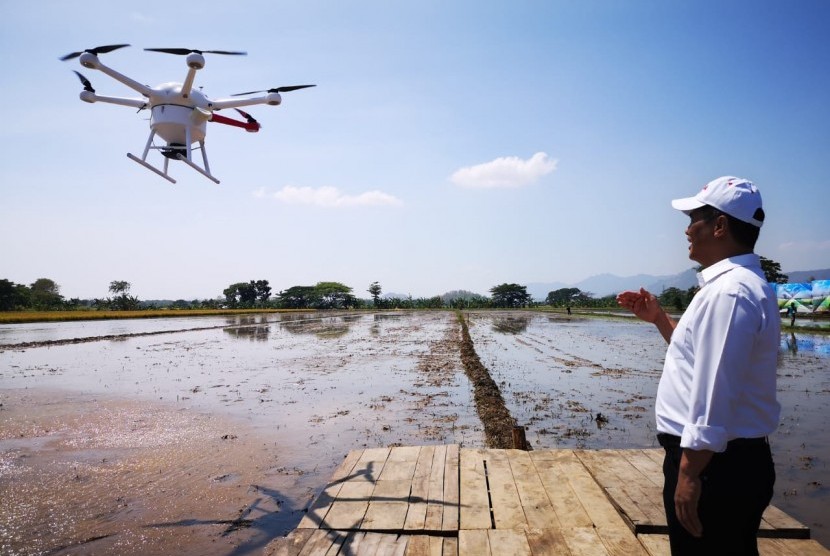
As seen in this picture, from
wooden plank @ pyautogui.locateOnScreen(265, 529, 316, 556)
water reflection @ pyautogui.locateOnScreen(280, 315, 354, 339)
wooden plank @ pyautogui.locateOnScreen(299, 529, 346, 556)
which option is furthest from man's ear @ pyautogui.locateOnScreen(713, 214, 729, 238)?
water reflection @ pyautogui.locateOnScreen(280, 315, 354, 339)

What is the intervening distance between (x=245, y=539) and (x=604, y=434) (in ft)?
19.2

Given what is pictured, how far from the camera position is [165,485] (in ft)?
20.4

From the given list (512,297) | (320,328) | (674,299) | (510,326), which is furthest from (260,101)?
(512,297)

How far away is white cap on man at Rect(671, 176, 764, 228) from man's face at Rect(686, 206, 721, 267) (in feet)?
0.18

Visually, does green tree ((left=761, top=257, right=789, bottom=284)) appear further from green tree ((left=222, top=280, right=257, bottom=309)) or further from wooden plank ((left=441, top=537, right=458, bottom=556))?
green tree ((left=222, top=280, right=257, bottom=309))

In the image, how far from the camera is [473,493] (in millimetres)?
3871

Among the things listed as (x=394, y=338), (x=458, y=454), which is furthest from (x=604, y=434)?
(x=394, y=338)

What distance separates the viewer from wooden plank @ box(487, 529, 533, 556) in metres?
3.03

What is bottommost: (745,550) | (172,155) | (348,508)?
(348,508)

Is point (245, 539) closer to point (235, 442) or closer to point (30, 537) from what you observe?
point (30, 537)

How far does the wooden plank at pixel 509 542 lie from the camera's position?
3027 mm

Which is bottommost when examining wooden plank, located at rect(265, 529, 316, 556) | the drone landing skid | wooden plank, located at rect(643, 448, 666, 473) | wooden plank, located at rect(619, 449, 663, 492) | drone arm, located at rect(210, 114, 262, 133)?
wooden plank, located at rect(265, 529, 316, 556)

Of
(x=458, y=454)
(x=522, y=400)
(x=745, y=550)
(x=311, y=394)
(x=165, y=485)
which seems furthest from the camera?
(x=311, y=394)

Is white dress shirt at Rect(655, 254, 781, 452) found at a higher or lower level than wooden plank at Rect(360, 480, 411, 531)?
higher
